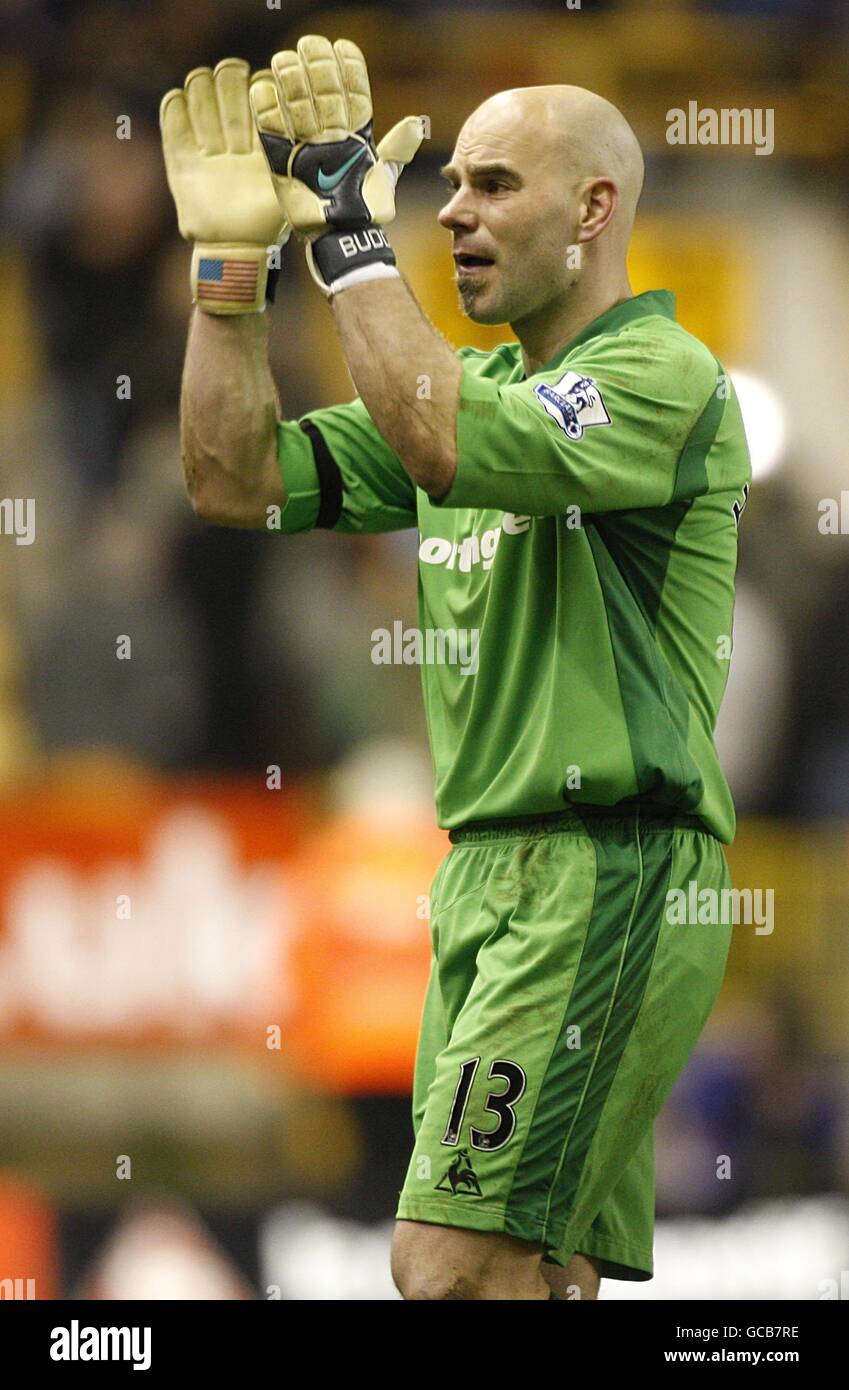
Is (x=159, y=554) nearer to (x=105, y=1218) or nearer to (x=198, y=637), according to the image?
(x=198, y=637)

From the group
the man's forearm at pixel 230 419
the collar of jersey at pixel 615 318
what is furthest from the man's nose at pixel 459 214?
the man's forearm at pixel 230 419

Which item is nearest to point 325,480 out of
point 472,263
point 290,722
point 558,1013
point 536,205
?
point 472,263

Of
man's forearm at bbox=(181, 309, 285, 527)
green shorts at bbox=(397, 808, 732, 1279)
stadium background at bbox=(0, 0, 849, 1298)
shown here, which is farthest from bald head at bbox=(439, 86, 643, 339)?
stadium background at bbox=(0, 0, 849, 1298)

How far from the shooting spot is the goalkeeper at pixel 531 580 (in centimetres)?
319

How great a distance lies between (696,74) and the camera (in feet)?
25.6

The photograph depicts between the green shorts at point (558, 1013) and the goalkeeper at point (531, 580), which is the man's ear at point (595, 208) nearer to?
the goalkeeper at point (531, 580)

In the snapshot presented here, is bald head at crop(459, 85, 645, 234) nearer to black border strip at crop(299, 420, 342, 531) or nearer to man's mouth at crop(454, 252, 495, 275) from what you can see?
man's mouth at crop(454, 252, 495, 275)

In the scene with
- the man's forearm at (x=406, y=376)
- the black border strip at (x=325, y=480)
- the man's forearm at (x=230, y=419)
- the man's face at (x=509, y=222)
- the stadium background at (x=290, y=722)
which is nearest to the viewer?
the man's forearm at (x=406, y=376)

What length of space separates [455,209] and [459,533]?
1.65ft

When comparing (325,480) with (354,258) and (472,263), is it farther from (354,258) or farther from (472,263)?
(354,258)

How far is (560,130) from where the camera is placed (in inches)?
138

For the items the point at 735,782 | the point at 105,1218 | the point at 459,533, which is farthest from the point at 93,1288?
the point at 459,533

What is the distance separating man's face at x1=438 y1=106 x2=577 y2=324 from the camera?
3463mm

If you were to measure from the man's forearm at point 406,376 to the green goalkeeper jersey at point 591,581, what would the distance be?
29 mm
